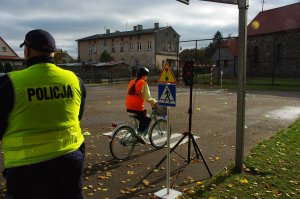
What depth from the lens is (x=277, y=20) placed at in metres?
54.6

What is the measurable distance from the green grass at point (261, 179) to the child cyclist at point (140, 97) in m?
2.06

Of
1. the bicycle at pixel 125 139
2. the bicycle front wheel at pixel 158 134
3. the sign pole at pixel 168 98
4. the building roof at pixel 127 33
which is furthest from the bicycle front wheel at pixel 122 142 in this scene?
the building roof at pixel 127 33

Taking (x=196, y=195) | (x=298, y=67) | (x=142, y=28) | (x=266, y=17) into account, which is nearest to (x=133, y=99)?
(x=196, y=195)

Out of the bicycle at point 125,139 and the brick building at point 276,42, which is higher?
the brick building at point 276,42

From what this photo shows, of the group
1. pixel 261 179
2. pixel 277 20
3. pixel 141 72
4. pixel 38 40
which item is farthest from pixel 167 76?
pixel 277 20

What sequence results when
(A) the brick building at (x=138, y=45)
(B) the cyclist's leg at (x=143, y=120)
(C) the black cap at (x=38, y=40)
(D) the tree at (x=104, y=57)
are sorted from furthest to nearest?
(D) the tree at (x=104, y=57) < (A) the brick building at (x=138, y=45) < (B) the cyclist's leg at (x=143, y=120) < (C) the black cap at (x=38, y=40)

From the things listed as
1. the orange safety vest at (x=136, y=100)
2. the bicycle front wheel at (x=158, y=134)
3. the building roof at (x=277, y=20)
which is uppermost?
the building roof at (x=277, y=20)

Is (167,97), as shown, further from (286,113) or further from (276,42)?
(276,42)

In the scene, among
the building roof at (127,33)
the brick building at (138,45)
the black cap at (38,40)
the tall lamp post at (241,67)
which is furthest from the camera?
the building roof at (127,33)

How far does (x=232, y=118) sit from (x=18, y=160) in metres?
11.4

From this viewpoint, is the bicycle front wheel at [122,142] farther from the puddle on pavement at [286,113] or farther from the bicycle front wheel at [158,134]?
the puddle on pavement at [286,113]

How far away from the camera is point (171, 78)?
529cm

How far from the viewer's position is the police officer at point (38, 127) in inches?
99.4

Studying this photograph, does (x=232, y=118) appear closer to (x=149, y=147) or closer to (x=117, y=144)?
(x=149, y=147)
